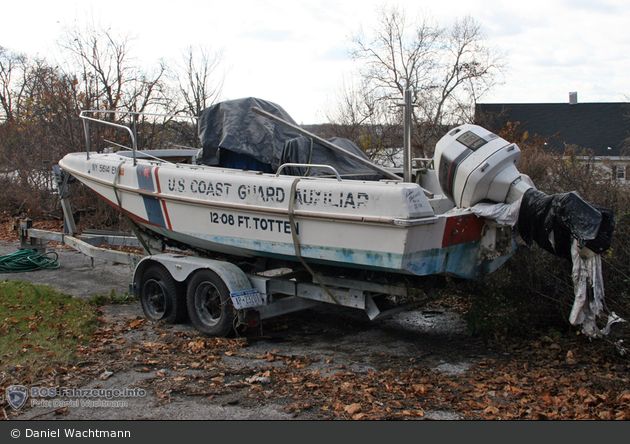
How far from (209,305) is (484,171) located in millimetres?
2973

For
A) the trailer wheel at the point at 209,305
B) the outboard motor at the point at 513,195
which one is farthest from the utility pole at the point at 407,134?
the trailer wheel at the point at 209,305

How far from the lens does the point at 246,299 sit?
491 cm

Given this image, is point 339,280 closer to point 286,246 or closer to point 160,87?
point 286,246

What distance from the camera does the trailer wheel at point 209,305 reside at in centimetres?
506

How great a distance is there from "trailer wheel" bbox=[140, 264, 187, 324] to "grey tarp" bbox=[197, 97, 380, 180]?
1.43 meters

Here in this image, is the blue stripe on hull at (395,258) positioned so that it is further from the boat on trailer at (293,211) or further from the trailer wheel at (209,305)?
the trailer wheel at (209,305)

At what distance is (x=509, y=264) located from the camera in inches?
213

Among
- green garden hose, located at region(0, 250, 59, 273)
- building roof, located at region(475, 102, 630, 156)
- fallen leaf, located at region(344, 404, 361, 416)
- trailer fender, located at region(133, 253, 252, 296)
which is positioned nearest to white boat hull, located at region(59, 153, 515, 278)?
trailer fender, located at region(133, 253, 252, 296)

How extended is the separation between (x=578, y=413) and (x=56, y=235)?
7231mm

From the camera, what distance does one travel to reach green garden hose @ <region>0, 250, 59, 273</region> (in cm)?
820

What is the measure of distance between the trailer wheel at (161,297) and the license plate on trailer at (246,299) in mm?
1048

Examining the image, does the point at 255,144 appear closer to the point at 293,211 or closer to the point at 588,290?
the point at 293,211

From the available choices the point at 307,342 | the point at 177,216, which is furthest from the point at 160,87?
the point at 307,342

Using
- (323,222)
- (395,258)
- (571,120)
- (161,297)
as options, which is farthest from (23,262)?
(571,120)
